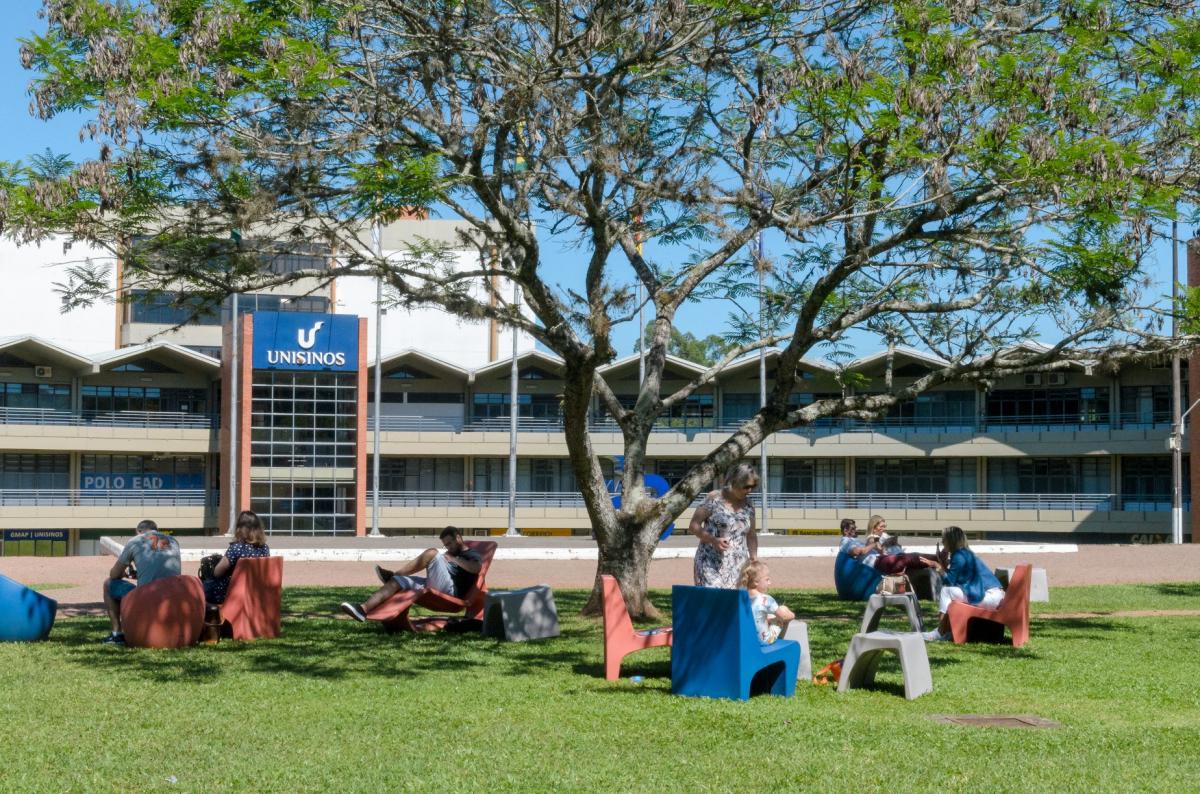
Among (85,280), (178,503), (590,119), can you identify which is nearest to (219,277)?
(85,280)

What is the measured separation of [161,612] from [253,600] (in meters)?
0.92

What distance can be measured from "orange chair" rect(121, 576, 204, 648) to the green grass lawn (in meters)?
0.31

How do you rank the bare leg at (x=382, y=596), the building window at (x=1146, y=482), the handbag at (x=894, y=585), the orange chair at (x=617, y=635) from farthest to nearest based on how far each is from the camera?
the building window at (x=1146, y=482) < the handbag at (x=894, y=585) < the bare leg at (x=382, y=596) < the orange chair at (x=617, y=635)

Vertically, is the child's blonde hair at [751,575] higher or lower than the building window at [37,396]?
lower

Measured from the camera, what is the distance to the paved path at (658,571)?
20797mm

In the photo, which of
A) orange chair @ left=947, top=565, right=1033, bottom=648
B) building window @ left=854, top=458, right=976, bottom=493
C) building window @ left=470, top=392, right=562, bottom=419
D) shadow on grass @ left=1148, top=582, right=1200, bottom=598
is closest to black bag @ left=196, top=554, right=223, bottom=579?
orange chair @ left=947, top=565, right=1033, bottom=648

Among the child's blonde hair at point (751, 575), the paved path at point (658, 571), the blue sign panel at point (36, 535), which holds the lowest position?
the blue sign panel at point (36, 535)

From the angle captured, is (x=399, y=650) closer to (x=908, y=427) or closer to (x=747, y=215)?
(x=747, y=215)

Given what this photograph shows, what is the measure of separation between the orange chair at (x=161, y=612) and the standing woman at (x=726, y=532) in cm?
445

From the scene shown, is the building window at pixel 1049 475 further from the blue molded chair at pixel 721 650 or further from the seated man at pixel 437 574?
the blue molded chair at pixel 721 650

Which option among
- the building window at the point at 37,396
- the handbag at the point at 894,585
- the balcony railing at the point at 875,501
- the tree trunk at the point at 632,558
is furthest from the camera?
the building window at the point at 37,396

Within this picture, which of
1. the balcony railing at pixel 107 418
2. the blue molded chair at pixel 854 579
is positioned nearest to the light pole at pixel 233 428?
the balcony railing at pixel 107 418

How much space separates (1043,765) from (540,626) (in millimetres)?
6207

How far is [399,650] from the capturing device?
10969 mm
